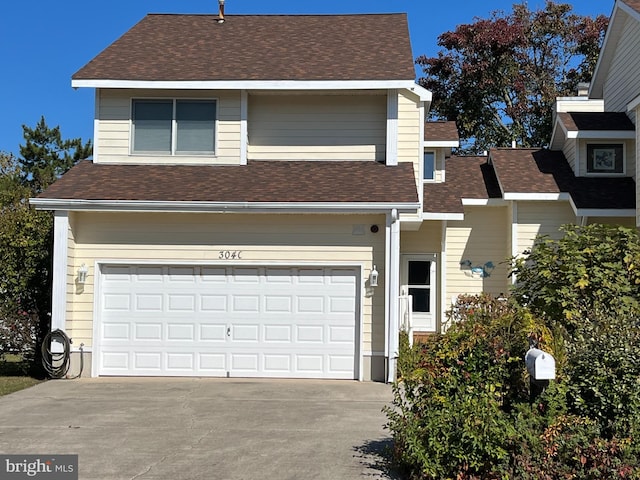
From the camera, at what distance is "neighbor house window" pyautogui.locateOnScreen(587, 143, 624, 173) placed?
59.3ft

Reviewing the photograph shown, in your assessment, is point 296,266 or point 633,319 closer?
point 633,319

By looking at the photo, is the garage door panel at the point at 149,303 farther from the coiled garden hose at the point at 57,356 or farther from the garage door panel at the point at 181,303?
the coiled garden hose at the point at 57,356

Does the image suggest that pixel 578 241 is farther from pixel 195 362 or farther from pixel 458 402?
pixel 195 362

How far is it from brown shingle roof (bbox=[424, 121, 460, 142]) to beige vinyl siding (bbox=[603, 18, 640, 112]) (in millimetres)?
4338

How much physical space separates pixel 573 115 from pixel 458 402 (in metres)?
13.7

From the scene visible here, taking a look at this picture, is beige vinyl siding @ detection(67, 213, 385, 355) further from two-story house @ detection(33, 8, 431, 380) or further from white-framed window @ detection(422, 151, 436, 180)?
white-framed window @ detection(422, 151, 436, 180)

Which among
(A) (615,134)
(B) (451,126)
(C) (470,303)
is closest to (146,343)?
(C) (470,303)

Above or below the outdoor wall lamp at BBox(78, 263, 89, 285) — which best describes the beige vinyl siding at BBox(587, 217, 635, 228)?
above

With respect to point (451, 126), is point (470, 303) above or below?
below

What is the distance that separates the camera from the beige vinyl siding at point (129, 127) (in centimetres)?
1509

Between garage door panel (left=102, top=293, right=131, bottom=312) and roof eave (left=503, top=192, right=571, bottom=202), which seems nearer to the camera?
garage door panel (left=102, top=293, right=131, bottom=312)

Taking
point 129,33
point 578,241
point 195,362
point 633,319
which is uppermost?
point 129,33

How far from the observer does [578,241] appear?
1112 cm

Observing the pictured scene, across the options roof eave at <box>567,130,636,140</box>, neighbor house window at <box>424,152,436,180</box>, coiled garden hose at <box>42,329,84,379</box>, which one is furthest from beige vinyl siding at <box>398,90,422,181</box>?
coiled garden hose at <box>42,329,84,379</box>
